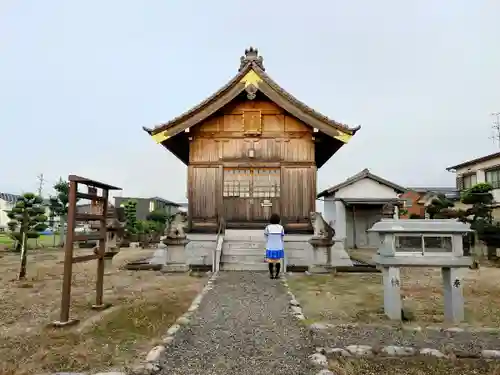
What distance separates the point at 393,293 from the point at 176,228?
6.71m

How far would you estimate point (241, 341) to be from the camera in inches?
169

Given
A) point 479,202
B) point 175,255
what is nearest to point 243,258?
point 175,255

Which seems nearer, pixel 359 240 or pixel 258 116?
pixel 258 116

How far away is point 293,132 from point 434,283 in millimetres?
7097

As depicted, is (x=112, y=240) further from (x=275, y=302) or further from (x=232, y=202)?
(x=275, y=302)

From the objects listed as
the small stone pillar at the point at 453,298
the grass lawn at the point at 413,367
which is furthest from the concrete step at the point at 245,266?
the grass lawn at the point at 413,367

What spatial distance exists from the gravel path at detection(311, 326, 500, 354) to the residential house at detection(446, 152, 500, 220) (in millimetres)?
23948

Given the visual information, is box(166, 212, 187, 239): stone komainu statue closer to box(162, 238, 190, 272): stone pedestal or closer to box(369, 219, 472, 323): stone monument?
box(162, 238, 190, 272): stone pedestal

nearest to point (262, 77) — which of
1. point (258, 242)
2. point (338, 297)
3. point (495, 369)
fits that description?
point (258, 242)

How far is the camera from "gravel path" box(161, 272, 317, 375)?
139 inches

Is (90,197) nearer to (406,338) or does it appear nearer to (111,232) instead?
(406,338)

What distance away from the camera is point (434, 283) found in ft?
28.9

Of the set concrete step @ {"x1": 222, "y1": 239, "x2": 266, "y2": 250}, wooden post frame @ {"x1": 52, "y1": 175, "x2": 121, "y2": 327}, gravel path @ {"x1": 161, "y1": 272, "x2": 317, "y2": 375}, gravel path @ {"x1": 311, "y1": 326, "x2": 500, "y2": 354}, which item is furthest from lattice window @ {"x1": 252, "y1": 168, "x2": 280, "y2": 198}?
gravel path @ {"x1": 311, "y1": 326, "x2": 500, "y2": 354}

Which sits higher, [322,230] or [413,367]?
[322,230]
